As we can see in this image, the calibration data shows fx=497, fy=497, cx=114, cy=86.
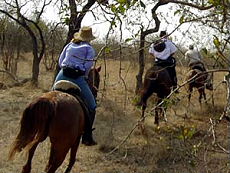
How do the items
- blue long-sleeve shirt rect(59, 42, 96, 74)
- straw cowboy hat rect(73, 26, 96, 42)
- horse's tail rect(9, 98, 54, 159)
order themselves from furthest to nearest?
straw cowboy hat rect(73, 26, 96, 42), blue long-sleeve shirt rect(59, 42, 96, 74), horse's tail rect(9, 98, 54, 159)

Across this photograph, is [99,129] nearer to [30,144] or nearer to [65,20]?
[30,144]

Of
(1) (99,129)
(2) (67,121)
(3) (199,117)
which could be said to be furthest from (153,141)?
(2) (67,121)

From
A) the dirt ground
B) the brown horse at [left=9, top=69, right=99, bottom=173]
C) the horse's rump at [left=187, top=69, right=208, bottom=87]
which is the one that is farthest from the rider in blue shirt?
the horse's rump at [left=187, top=69, right=208, bottom=87]

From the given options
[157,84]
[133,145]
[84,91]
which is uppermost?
[84,91]

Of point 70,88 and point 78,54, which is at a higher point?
point 78,54

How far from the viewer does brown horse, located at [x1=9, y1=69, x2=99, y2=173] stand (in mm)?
5477

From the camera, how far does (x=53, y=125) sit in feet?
18.5

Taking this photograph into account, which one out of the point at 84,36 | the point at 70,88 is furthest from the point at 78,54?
the point at 70,88

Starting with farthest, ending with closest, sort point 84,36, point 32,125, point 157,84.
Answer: point 157,84 < point 84,36 < point 32,125

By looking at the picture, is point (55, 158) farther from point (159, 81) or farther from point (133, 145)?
point (159, 81)

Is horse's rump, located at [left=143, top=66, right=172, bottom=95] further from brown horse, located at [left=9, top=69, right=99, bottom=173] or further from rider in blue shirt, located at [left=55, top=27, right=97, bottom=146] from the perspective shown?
brown horse, located at [left=9, top=69, right=99, bottom=173]

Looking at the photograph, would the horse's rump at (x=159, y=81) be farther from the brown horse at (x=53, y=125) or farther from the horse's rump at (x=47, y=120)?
the horse's rump at (x=47, y=120)

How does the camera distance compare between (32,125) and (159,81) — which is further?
(159,81)

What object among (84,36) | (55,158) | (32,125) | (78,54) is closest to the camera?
(32,125)
